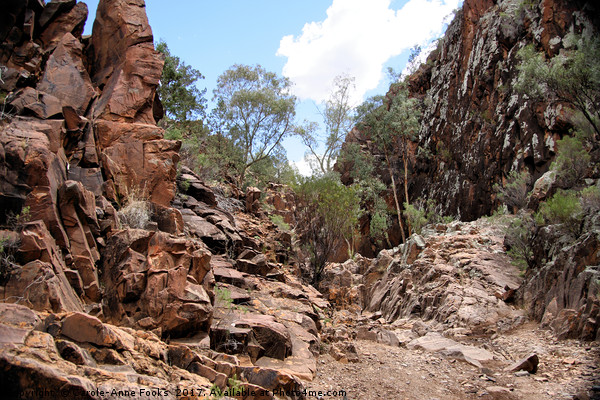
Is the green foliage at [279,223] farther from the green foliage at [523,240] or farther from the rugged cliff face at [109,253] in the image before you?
the green foliage at [523,240]

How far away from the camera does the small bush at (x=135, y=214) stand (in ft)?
24.1

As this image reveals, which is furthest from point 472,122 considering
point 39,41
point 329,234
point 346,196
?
point 39,41

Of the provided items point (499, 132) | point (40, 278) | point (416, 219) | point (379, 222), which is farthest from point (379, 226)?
point (40, 278)

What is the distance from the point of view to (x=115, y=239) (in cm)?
614

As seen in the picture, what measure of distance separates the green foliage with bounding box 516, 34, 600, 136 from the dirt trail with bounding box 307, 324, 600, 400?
25.1ft

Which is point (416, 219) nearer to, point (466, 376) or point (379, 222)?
point (379, 222)

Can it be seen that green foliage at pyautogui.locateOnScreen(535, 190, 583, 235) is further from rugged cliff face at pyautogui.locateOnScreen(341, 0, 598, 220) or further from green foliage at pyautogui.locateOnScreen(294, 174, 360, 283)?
green foliage at pyautogui.locateOnScreen(294, 174, 360, 283)

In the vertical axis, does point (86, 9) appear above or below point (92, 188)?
above

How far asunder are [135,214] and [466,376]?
6949 millimetres

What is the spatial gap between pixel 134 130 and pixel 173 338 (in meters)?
5.32

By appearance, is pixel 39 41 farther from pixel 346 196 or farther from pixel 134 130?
pixel 346 196

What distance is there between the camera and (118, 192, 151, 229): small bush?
733 cm

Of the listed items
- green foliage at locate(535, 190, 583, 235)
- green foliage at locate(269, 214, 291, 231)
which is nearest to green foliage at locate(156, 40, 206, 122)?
green foliage at locate(269, 214, 291, 231)

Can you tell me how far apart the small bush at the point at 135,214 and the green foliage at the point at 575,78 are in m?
12.5
